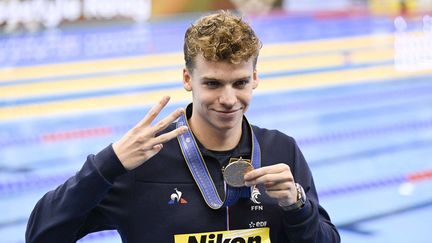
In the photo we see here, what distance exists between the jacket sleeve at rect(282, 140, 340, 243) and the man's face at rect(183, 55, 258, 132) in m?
0.27

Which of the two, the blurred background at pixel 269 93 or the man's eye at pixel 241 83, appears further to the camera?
the blurred background at pixel 269 93

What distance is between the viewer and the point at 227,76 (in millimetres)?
1886

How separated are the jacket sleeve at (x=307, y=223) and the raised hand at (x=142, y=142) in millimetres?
381

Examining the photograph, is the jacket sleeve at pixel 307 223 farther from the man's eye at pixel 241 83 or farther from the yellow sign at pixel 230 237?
the man's eye at pixel 241 83

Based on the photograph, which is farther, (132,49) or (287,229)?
(132,49)

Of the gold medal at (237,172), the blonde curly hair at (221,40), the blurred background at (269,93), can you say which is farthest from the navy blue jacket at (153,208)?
the blurred background at (269,93)

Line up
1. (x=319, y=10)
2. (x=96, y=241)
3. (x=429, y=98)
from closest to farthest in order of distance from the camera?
(x=96, y=241) < (x=429, y=98) < (x=319, y=10)

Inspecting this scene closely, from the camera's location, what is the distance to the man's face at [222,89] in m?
1.89

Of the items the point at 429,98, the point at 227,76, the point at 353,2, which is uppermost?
the point at 353,2

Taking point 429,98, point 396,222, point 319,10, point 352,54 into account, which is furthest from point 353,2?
point 396,222

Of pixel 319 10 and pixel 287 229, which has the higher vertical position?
pixel 319 10

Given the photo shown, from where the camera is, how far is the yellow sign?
6.36 ft

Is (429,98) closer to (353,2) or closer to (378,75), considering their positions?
(378,75)

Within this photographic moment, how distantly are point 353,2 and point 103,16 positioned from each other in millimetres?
6874
